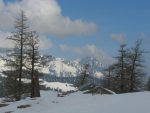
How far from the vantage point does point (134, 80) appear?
2488 inches

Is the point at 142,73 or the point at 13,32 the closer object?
the point at 13,32

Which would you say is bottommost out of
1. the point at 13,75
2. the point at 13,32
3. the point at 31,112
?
the point at 31,112

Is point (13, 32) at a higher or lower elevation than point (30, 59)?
higher

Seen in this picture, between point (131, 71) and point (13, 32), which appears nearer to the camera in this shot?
point (13, 32)

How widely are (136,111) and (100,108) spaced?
3274mm

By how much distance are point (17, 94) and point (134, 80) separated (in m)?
22.1

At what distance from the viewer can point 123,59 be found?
65125 millimetres

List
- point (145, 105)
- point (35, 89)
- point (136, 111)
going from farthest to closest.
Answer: point (35, 89) → point (145, 105) → point (136, 111)

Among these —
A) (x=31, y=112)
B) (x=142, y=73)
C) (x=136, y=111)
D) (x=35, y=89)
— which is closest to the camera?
(x=136, y=111)

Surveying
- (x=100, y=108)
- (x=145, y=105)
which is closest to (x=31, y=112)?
(x=100, y=108)

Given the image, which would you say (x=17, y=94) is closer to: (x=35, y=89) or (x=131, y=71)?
(x=35, y=89)

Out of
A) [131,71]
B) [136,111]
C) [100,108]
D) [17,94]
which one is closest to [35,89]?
[17,94]

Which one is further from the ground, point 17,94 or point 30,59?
point 30,59

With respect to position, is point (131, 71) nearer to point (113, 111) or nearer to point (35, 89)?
point (35, 89)
